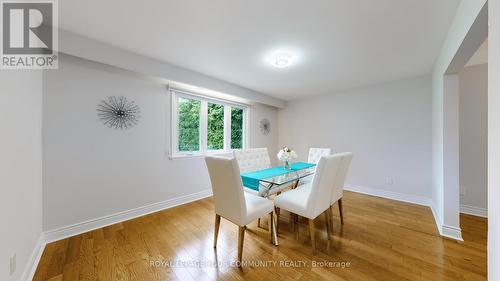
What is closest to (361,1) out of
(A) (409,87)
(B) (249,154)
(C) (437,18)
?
(C) (437,18)

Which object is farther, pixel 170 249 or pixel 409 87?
pixel 409 87

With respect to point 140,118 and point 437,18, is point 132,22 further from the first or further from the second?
point 437,18

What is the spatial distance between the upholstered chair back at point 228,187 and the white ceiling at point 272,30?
1.28 meters

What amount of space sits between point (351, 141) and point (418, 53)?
1871 mm

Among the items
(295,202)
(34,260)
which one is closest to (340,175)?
(295,202)

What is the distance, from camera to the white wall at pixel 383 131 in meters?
2.94

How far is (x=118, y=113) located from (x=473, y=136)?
4938mm

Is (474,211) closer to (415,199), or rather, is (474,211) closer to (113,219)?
(415,199)

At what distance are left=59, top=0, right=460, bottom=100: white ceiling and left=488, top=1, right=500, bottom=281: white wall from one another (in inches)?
30.0

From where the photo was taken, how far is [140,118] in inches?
100

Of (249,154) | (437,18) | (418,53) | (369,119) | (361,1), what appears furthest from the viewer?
(369,119)

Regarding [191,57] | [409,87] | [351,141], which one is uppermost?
[191,57]

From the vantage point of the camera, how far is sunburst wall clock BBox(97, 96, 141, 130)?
2223 mm

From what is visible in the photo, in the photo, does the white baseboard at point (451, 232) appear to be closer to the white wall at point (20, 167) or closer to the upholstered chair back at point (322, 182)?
the upholstered chair back at point (322, 182)
